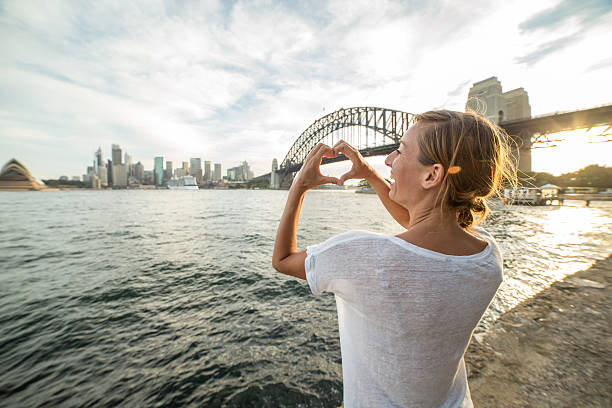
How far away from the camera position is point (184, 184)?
119812mm

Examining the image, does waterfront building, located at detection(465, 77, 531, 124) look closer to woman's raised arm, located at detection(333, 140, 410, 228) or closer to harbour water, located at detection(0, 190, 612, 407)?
harbour water, located at detection(0, 190, 612, 407)

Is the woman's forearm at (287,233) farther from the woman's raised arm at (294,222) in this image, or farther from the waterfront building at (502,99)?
the waterfront building at (502,99)

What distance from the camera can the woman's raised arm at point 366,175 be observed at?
1.28 m

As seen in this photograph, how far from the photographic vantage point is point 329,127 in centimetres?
6881

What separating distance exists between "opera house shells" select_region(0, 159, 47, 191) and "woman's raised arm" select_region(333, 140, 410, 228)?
113230 mm

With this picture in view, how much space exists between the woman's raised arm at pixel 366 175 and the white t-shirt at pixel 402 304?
57 cm

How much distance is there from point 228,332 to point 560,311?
5.05 m

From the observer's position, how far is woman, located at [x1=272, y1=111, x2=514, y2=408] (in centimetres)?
67

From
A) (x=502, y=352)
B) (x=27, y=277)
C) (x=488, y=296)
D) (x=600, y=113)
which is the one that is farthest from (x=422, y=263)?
(x=600, y=113)

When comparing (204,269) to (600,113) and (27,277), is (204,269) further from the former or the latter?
(600,113)

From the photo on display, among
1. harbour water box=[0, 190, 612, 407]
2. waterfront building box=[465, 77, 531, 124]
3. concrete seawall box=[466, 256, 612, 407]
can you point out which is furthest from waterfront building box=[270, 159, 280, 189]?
concrete seawall box=[466, 256, 612, 407]

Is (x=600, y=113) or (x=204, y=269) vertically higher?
(x=600, y=113)

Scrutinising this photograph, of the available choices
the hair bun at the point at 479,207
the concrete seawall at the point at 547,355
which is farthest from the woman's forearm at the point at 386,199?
the concrete seawall at the point at 547,355

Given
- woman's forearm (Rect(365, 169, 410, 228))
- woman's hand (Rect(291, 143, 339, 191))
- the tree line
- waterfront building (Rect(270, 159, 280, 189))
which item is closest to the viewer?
woman's hand (Rect(291, 143, 339, 191))
